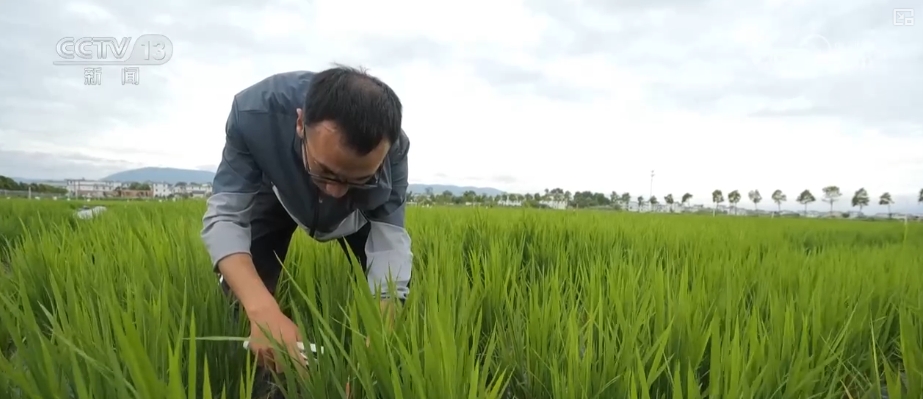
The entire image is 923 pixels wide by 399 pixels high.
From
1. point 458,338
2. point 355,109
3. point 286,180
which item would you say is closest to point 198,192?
point 286,180

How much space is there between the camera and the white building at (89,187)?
33.1 meters

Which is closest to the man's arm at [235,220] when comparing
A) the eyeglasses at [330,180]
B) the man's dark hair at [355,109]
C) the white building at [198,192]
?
the eyeglasses at [330,180]

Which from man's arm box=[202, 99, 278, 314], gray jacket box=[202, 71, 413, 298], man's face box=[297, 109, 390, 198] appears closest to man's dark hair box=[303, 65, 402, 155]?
man's face box=[297, 109, 390, 198]

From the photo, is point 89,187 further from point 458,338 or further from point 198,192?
point 458,338

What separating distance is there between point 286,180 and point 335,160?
1.44 feet

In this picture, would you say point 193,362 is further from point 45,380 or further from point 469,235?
point 469,235

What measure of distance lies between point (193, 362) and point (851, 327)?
4.27ft

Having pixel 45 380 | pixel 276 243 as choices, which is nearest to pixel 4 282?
pixel 276 243

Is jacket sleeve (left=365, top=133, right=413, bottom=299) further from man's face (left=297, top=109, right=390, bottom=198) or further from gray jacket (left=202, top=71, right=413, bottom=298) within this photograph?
man's face (left=297, top=109, right=390, bottom=198)

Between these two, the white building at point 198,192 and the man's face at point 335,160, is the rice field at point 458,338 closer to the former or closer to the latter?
the man's face at point 335,160

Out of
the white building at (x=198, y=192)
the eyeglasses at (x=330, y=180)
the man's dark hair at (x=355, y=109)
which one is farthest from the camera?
the white building at (x=198, y=192)

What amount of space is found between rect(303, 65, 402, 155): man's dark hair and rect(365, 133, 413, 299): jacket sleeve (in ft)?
0.98

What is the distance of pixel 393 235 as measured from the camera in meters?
1.38

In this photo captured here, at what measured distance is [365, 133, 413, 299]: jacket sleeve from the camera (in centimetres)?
132
